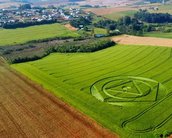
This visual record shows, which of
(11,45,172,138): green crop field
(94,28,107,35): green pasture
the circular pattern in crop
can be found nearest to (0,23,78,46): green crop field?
(94,28,107,35): green pasture

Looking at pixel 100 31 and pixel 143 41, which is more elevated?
pixel 143 41

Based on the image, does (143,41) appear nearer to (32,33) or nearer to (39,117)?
(32,33)

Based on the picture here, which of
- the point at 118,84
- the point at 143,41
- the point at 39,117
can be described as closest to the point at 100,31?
the point at 143,41

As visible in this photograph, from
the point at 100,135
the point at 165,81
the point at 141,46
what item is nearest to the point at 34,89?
the point at 100,135

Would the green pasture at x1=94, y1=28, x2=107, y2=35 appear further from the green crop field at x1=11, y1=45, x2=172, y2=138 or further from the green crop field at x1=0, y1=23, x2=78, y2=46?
the green crop field at x1=11, y1=45, x2=172, y2=138

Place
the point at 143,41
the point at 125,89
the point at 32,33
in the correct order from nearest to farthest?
the point at 125,89
the point at 143,41
the point at 32,33

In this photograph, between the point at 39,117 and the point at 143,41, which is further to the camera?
the point at 143,41

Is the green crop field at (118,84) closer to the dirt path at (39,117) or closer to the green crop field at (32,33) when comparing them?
the dirt path at (39,117)

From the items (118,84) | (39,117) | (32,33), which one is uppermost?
(32,33)
